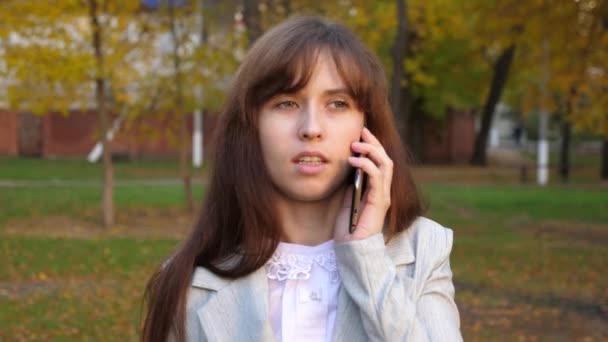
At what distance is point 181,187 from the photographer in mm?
25062

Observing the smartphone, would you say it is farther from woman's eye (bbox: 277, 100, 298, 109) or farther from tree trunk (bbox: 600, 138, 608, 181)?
tree trunk (bbox: 600, 138, 608, 181)

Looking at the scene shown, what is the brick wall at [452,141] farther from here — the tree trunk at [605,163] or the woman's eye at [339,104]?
the woman's eye at [339,104]

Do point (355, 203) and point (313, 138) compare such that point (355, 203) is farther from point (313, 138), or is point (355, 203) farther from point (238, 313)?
point (238, 313)

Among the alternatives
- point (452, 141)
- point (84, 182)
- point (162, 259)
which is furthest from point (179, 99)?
point (452, 141)

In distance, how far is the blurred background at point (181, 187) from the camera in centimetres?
915

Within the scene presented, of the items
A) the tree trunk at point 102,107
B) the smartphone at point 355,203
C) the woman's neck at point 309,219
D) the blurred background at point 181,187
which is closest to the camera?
the smartphone at point 355,203

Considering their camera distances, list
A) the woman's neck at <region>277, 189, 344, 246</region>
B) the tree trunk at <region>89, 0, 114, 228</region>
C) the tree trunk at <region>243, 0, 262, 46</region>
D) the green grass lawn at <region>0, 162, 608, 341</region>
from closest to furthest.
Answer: the woman's neck at <region>277, 189, 344, 246</region>
the green grass lawn at <region>0, 162, 608, 341</region>
the tree trunk at <region>89, 0, 114, 228</region>
the tree trunk at <region>243, 0, 262, 46</region>

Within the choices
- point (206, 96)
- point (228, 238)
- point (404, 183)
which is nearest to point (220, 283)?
point (228, 238)

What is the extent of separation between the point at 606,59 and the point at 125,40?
8.11 metres

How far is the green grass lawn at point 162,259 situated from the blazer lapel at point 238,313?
3.75 m

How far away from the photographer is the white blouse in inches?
81.4

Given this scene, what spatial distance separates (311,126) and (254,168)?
0.19 meters

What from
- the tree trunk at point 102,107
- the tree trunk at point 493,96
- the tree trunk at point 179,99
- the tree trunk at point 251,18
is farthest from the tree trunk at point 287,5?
the tree trunk at point 493,96

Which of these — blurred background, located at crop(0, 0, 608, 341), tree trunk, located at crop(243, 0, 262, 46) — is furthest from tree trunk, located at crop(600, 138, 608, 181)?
tree trunk, located at crop(243, 0, 262, 46)
